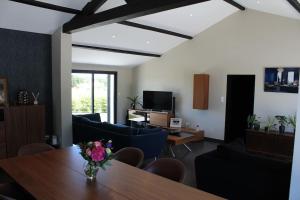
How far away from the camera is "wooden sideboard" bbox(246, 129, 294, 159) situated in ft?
19.3

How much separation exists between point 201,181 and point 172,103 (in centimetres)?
483

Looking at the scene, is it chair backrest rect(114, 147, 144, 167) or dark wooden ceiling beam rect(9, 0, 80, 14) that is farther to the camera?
dark wooden ceiling beam rect(9, 0, 80, 14)

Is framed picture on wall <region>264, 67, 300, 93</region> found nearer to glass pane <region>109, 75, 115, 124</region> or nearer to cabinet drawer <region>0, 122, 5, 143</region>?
glass pane <region>109, 75, 115, 124</region>

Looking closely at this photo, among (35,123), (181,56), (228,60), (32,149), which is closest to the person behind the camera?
(32,149)

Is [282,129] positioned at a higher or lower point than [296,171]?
lower

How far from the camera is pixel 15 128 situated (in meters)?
5.02

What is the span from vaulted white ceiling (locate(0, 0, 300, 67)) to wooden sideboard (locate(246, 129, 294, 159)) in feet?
8.85

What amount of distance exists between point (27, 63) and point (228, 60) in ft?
16.6

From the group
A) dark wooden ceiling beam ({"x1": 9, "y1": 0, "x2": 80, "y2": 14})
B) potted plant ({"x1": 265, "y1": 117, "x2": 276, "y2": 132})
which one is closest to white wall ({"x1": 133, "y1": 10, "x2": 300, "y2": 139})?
potted plant ({"x1": 265, "y1": 117, "x2": 276, "y2": 132})

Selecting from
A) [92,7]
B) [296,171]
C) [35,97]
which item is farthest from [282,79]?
[35,97]

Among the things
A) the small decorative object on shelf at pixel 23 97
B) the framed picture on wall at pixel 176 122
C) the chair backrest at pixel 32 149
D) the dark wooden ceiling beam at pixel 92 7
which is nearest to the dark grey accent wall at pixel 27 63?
the small decorative object on shelf at pixel 23 97

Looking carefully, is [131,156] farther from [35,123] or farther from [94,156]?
[35,123]

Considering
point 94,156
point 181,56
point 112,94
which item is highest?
point 181,56

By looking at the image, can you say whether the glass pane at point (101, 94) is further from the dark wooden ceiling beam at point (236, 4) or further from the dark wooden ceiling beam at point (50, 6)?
the dark wooden ceiling beam at point (236, 4)
